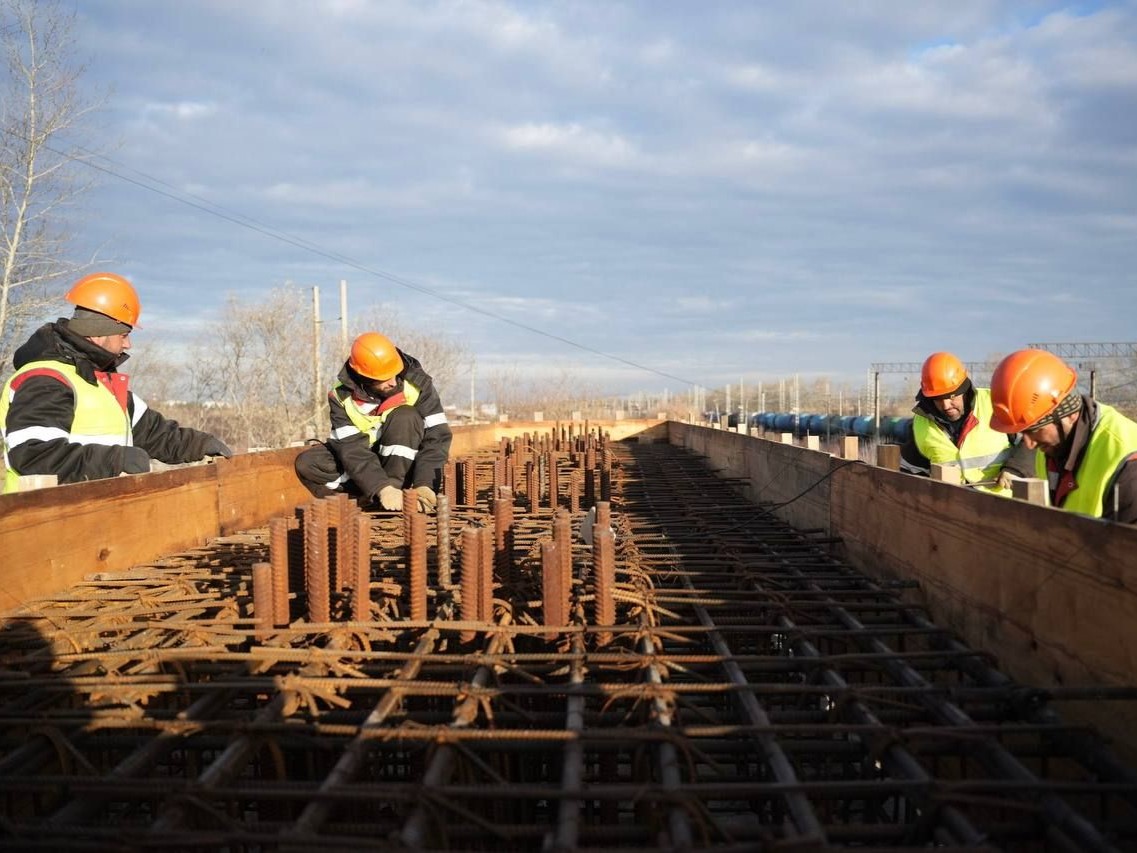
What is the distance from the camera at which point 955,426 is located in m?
6.31

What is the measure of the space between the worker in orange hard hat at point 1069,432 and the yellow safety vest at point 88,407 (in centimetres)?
473

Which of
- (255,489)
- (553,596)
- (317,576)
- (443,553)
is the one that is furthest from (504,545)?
(255,489)

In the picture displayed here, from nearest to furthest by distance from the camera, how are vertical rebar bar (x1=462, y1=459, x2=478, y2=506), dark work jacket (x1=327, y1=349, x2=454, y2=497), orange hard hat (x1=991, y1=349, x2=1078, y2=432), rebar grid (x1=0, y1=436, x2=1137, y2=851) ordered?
rebar grid (x1=0, y1=436, x2=1137, y2=851)
orange hard hat (x1=991, y1=349, x2=1078, y2=432)
dark work jacket (x1=327, y1=349, x2=454, y2=497)
vertical rebar bar (x1=462, y1=459, x2=478, y2=506)

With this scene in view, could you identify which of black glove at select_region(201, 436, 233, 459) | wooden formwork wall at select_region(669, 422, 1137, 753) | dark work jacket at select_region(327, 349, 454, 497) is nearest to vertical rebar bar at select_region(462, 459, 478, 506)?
dark work jacket at select_region(327, 349, 454, 497)

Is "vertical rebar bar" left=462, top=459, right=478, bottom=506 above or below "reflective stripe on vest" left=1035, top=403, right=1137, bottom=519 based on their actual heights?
below

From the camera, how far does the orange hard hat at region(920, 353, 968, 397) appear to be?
622 centimetres

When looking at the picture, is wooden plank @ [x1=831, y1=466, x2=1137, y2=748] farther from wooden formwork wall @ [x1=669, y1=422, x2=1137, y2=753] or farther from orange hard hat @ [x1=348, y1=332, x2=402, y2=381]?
orange hard hat @ [x1=348, y1=332, x2=402, y2=381]

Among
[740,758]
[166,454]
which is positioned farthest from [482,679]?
[166,454]

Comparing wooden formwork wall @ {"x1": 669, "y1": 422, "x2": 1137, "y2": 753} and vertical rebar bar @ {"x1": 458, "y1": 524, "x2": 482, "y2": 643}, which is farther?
vertical rebar bar @ {"x1": 458, "y1": 524, "x2": 482, "y2": 643}

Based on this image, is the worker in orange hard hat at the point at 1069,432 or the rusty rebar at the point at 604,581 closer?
the rusty rebar at the point at 604,581

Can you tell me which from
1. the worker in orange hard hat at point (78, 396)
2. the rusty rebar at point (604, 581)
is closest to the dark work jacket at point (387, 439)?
the worker in orange hard hat at point (78, 396)

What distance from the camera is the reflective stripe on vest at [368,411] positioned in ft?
23.2

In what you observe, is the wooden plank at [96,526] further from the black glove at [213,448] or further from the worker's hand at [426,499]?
the worker's hand at [426,499]

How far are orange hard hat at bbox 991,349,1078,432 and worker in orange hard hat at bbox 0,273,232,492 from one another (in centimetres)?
470
